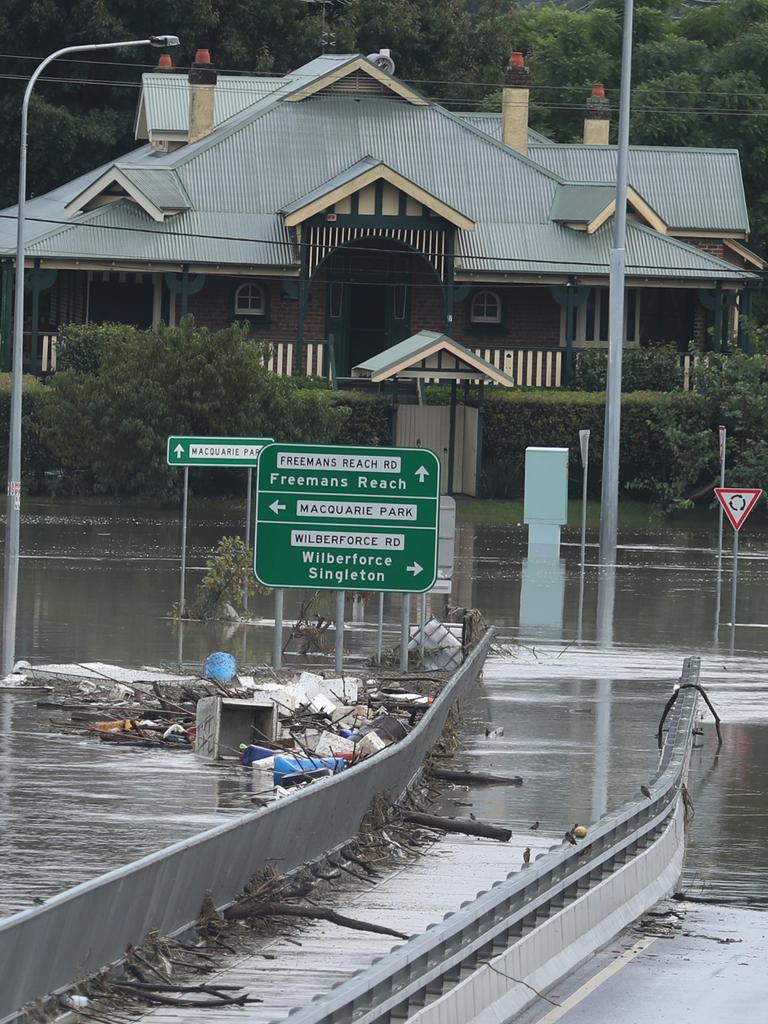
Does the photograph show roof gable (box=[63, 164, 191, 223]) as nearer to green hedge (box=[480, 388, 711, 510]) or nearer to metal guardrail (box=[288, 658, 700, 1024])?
green hedge (box=[480, 388, 711, 510])

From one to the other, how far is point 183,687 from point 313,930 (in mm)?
7681

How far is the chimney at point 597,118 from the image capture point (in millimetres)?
56000

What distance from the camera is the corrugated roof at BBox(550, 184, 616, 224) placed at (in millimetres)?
48594

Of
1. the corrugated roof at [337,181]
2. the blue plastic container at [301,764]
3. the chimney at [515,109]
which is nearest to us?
the blue plastic container at [301,764]

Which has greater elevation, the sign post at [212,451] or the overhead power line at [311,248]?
the overhead power line at [311,248]

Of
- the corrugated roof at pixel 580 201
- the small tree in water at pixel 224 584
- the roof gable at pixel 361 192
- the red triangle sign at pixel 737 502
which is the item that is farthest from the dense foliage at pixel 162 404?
the small tree in water at pixel 224 584

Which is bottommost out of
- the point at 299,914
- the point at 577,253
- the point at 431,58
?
the point at 299,914

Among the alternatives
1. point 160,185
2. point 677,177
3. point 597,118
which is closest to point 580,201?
point 677,177

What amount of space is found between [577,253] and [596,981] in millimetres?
39130

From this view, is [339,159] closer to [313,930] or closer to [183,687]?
[183,687]

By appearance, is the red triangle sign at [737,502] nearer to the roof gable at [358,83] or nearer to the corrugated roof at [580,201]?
the corrugated roof at [580,201]

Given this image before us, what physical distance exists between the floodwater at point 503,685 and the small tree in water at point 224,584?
557 mm

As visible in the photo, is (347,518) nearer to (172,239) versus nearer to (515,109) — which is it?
(172,239)

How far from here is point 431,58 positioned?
66938 mm
